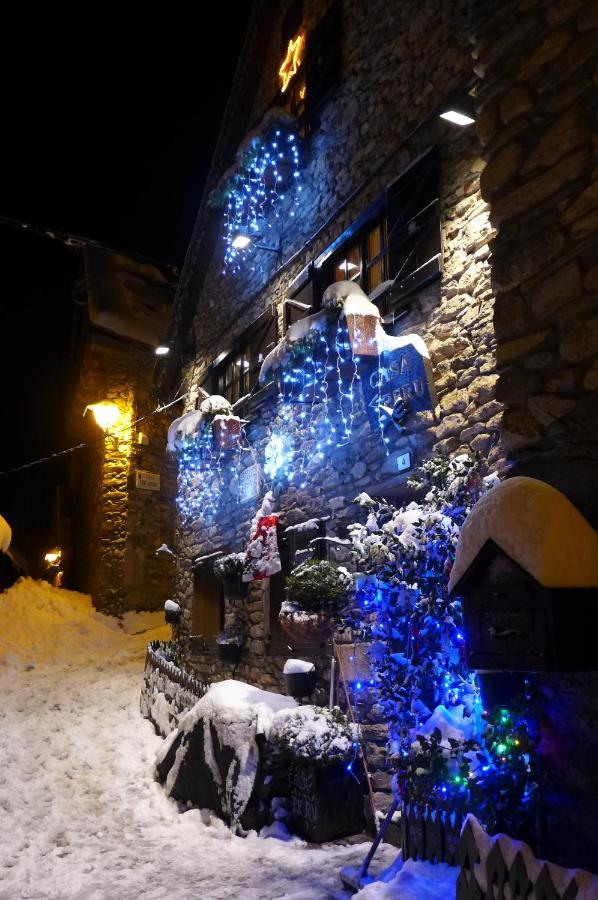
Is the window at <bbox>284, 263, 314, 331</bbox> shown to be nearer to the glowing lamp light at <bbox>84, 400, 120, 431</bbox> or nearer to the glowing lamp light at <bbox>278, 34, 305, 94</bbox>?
the glowing lamp light at <bbox>278, 34, 305, 94</bbox>

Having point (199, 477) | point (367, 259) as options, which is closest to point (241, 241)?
point (367, 259)

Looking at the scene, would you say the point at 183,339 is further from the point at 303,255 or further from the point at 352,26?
the point at 352,26

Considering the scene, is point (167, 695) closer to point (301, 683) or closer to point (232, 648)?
point (232, 648)

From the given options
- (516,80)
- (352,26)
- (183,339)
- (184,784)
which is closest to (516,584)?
(516,80)

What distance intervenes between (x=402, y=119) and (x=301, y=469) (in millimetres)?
4228

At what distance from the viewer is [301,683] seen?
6.27 m

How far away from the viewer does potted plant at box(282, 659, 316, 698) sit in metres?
6.26

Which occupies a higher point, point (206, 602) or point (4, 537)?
point (4, 537)

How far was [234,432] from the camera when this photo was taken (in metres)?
9.15

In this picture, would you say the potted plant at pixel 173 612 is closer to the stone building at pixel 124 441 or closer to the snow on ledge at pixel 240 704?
the stone building at pixel 124 441

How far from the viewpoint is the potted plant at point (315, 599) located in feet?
18.1

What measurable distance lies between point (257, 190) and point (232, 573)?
628 cm

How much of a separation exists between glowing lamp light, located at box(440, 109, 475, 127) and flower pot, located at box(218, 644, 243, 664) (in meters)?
7.04

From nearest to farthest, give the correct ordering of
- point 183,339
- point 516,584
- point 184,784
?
point 516,584
point 184,784
point 183,339
